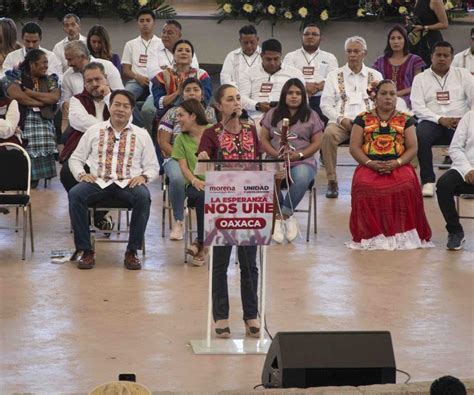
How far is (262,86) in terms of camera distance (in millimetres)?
11516

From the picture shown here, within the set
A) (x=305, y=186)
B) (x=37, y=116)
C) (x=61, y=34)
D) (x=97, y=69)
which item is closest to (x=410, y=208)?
(x=305, y=186)

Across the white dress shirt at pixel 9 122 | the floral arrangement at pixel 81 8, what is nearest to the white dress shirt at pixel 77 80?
the white dress shirt at pixel 9 122

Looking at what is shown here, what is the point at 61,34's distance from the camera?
1405 cm

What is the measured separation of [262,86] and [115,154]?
118 inches

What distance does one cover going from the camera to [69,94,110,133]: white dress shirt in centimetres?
950

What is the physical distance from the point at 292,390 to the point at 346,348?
0.43m

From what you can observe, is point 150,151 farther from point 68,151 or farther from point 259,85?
point 259,85

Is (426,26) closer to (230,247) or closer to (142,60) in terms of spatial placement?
(142,60)

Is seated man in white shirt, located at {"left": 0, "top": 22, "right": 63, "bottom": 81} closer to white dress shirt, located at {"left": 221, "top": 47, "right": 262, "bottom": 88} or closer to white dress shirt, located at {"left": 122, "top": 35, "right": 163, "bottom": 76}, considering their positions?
white dress shirt, located at {"left": 122, "top": 35, "right": 163, "bottom": 76}

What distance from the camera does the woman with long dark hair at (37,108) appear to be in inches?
427

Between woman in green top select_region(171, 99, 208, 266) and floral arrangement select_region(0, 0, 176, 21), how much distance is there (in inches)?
210

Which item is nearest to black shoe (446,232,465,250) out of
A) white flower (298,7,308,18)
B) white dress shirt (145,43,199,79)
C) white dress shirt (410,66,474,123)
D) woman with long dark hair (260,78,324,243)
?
woman with long dark hair (260,78,324,243)

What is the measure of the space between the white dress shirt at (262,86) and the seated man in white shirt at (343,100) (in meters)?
0.35

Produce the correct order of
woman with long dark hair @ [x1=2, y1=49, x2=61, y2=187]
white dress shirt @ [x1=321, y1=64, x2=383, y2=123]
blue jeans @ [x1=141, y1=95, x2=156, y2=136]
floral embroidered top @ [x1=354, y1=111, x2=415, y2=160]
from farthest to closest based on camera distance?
blue jeans @ [x1=141, y1=95, x2=156, y2=136]
white dress shirt @ [x1=321, y1=64, x2=383, y2=123]
woman with long dark hair @ [x1=2, y1=49, x2=61, y2=187]
floral embroidered top @ [x1=354, y1=111, x2=415, y2=160]
